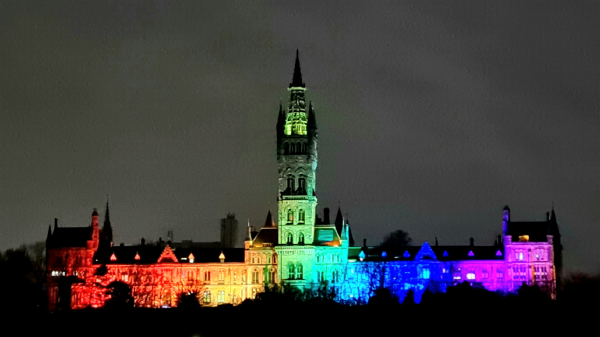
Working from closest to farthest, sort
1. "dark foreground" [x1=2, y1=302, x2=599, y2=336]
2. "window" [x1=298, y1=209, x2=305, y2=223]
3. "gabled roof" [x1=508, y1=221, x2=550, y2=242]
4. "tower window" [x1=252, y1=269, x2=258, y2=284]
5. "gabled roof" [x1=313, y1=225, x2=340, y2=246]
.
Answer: "dark foreground" [x1=2, y1=302, x2=599, y2=336], "window" [x1=298, y1=209, x2=305, y2=223], "gabled roof" [x1=508, y1=221, x2=550, y2=242], "gabled roof" [x1=313, y1=225, x2=340, y2=246], "tower window" [x1=252, y1=269, x2=258, y2=284]

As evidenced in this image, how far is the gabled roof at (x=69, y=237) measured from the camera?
15550 centimetres

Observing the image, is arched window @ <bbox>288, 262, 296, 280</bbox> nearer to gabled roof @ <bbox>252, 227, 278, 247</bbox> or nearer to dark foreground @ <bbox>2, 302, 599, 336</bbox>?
gabled roof @ <bbox>252, 227, 278, 247</bbox>

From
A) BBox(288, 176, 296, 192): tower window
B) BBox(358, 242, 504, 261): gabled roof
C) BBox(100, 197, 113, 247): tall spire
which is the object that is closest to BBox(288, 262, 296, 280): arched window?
BBox(288, 176, 296, 192): tower window

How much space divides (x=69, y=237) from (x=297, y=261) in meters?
29.0

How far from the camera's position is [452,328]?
240 ft

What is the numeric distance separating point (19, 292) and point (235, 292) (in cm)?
3382

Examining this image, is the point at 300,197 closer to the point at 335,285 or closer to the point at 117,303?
the point at 335,285

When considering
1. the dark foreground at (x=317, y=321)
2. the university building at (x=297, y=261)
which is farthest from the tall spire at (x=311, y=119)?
the dark foreground at (x=317, y=321)

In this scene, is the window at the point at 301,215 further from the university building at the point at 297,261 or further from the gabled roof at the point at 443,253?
the gabled roof at the point at 443,253

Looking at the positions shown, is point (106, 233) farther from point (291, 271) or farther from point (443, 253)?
point (443, 253)

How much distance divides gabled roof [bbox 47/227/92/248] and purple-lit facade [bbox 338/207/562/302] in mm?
31003

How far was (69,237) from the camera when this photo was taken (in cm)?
15638

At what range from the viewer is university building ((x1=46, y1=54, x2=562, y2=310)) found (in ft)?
474

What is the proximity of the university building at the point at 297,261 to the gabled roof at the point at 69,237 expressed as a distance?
116mm
